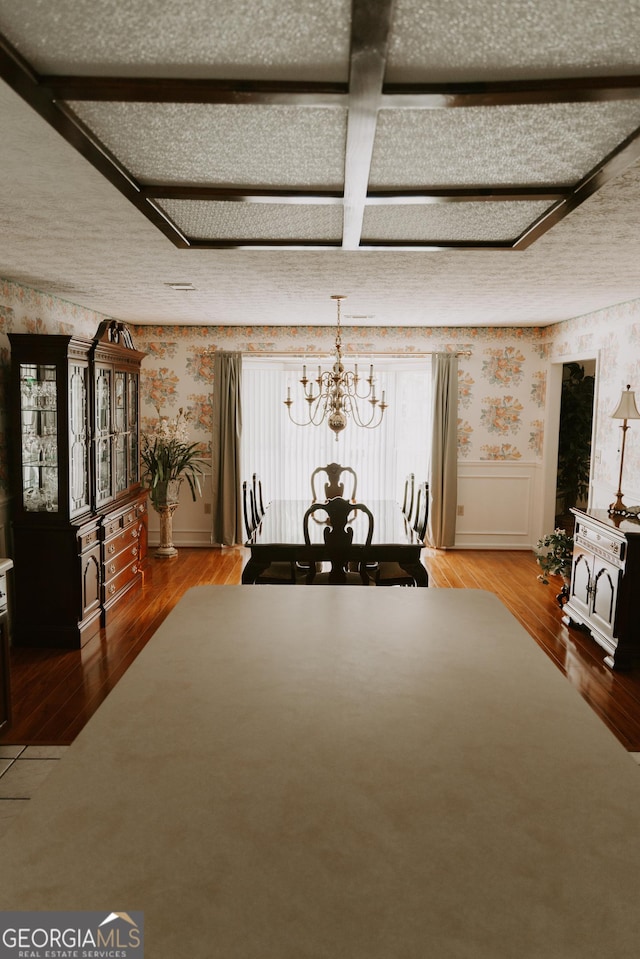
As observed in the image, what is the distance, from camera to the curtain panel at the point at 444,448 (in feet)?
23.4

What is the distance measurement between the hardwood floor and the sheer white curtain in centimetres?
122

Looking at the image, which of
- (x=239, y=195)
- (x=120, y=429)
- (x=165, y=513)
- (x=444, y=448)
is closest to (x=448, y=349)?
(x=444, y=448)

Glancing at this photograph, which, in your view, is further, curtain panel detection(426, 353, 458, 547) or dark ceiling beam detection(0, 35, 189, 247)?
A: curtain panel detection(426, 353, 458, 547)

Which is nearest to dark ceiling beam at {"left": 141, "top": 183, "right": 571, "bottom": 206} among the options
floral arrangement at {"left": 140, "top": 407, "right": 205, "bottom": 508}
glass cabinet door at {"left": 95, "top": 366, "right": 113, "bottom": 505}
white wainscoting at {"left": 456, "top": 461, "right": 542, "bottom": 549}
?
glass cabinet door at {"left": 95, "top": 366, "right": 113, "bottom": 505}

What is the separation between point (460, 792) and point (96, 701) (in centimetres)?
310

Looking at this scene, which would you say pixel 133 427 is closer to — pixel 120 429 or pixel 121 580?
pixel 120 429

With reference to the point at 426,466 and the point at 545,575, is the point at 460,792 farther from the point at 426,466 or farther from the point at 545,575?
the point at 426,466

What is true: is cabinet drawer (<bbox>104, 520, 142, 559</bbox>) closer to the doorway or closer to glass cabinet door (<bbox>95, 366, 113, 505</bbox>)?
glass cabinet door (<bbox>95, 366, 113, 505</bbox>)

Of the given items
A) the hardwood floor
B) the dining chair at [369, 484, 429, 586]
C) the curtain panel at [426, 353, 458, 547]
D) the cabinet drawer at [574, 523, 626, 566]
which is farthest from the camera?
the curtain panel at [426, 353, 458, 547]

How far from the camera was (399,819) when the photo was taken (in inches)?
33.5

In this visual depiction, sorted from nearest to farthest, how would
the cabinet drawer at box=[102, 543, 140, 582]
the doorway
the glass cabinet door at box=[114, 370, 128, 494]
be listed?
1. the cabinet drawer at box=[102, 543, 140, 582]
2. the glass cabinet door at box=[114, 370, 128, 494]
3. the doorway

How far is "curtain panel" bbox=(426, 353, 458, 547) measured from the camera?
23.4ft

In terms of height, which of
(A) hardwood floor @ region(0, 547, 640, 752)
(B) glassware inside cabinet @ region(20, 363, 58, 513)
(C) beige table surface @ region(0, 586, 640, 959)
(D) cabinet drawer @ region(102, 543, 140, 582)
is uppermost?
(B) glassware inside cabinet @ region(20, 363, 58, 513)

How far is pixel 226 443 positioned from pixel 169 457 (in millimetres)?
754
